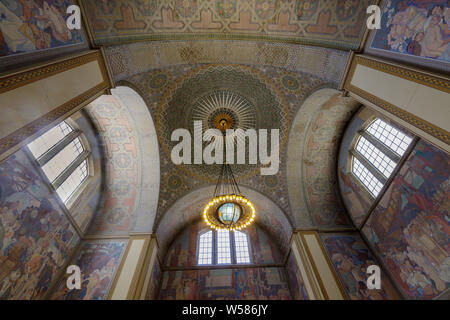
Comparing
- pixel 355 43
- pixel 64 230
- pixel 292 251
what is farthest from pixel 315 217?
pixel 64 230

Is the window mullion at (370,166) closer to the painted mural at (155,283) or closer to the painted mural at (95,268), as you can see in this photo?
the painted mural at (155,283)

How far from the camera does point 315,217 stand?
29.2 ft

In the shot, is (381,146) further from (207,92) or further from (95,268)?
(95,268)

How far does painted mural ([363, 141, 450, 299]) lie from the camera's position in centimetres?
529

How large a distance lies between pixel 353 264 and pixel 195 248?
22.0 feet

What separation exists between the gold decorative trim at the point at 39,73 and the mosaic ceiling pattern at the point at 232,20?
3.75 ft

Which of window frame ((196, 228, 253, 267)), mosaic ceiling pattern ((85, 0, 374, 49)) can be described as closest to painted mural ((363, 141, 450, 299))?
mosaic ceiling pattern ((85, 0, 374, 49))

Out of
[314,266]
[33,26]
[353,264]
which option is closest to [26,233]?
[33,26]

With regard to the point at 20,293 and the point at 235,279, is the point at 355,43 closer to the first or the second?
the point at 235,279

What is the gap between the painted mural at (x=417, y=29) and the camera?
3361mm

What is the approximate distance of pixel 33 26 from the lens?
3.72 m

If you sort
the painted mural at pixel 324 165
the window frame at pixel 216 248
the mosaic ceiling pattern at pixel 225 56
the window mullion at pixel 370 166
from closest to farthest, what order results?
the mosaic ceiling pattern at pixel 225 56
the window mullion at pixel 370 166
the painted mural at pixel 324 165
the window frame at pixel 216 248

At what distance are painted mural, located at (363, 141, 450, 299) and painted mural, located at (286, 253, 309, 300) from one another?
296cm

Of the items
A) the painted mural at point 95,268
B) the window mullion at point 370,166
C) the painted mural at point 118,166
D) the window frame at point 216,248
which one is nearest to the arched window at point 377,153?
the window mullion at point 370,166
